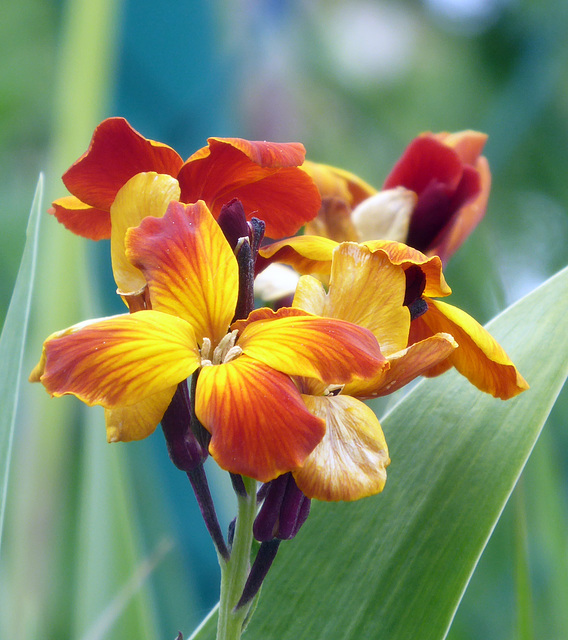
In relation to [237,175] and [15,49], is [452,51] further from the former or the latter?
[237,175]

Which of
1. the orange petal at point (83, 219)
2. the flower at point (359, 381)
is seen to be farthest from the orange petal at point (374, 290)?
the orange petal at point (83, 219)

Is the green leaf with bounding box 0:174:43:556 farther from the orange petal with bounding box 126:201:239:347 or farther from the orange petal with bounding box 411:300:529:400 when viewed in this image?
the orange petal with bounding box 411:300:529:400

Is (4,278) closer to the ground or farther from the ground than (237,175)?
closer to the ground

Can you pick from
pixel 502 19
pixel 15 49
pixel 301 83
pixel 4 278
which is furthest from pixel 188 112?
pixel 301 83

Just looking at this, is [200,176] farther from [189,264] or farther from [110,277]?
[110,277]

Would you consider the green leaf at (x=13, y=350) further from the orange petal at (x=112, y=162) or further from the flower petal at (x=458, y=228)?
the flower petal at (x=458, y=228)

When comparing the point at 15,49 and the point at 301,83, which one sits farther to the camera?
the point at 301,83
